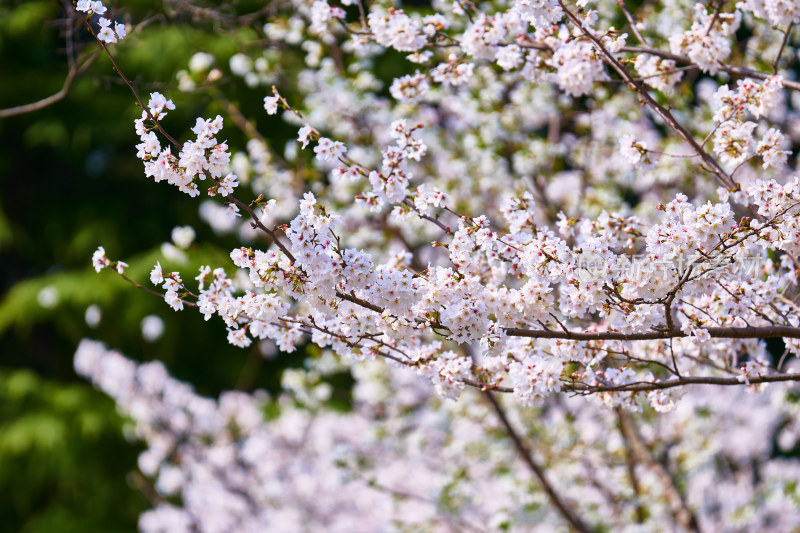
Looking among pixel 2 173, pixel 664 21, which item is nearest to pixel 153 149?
pixel 664 21

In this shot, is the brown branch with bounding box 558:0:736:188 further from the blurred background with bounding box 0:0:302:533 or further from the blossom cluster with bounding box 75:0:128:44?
the blurred background with bounding box 0:0:302:533

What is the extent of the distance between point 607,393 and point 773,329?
0.49m

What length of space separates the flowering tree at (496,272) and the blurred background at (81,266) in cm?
76

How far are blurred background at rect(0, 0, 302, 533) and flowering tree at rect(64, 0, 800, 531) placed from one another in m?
0.76

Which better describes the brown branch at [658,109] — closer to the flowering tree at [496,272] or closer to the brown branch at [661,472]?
the flowering tree at [496,272]

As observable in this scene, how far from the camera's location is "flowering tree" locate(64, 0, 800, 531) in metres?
2.00

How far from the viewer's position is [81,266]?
315 inches

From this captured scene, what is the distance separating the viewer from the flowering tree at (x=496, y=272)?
2.00 m

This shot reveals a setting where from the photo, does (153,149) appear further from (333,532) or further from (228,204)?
(333,532)

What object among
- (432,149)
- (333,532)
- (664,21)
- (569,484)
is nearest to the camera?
(664,21)

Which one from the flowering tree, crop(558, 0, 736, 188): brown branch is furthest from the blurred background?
crop(558, 0, 736, 188): brown branch

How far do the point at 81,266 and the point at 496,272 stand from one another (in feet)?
21.8

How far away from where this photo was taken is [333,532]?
5973 millimetres

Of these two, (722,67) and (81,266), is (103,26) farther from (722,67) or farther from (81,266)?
(81,266)
